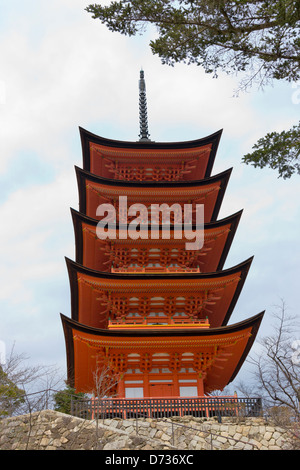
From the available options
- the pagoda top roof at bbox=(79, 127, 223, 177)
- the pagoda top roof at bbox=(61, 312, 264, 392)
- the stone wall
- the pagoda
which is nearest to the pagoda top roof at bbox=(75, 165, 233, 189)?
the pagoda

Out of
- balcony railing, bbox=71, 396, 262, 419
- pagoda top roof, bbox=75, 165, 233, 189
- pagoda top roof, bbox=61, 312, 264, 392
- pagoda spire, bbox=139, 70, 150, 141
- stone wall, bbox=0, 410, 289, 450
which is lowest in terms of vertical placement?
stone wall, bbox=0, 410, 289, 450

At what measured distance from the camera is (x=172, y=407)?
14.3m

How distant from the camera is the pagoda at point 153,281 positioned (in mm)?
16141

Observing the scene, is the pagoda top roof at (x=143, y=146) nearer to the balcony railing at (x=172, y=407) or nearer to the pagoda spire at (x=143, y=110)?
the pagoda spire at (x=143, y=110)

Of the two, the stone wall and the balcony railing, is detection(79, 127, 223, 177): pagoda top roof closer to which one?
the balcony railing

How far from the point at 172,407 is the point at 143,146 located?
38.2ft

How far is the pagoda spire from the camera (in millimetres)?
25000

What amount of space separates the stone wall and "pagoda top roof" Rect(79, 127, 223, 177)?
1210cm

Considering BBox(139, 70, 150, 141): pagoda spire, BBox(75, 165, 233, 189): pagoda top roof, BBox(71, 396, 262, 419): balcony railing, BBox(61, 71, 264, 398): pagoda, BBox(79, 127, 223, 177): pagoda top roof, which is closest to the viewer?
BBox(71, 396, 262, 419): balcony railing

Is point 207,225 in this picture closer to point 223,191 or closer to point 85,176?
point 223,191

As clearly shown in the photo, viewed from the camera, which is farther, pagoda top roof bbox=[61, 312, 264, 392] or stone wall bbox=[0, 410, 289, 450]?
pagoda top roof bbox=[61, 312, 264, 392]

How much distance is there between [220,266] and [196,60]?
39.6 ft

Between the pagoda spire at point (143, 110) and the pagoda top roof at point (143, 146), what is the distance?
10.3 feet
